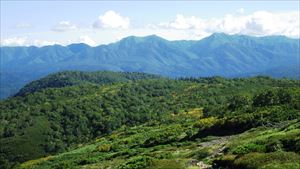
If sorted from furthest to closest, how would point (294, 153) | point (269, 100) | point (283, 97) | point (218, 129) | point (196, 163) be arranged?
point (269, 100) < point (283, 97) < point (218, 129) < point (196, 163) < point (294, 153)

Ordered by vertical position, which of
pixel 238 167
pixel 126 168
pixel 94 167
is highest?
pixel 238 167

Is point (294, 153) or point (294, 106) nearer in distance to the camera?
point (294, 153)

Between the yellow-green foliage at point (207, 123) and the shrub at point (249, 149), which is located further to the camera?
the yellow-green foliage at point (207, 123)

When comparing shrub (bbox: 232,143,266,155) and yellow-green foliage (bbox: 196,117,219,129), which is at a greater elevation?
shrub (bbox: 232,143,266,155)

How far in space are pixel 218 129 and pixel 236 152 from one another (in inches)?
1083

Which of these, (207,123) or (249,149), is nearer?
(249,149)

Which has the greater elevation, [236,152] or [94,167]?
[236,152]

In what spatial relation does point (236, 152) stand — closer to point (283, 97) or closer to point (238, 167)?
point (238, 167)

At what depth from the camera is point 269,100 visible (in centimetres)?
8712

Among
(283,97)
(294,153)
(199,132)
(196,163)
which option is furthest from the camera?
(283,97)

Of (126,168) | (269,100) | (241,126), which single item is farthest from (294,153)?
(269,100)

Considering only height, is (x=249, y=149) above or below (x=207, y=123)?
above

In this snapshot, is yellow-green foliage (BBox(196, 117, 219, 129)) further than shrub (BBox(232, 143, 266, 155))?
Yes

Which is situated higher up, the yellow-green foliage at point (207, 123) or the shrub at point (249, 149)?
the shrub at point (249, 149)
